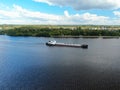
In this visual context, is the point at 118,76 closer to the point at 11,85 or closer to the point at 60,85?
the point at 60,85

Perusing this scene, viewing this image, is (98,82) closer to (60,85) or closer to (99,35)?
(60,85)

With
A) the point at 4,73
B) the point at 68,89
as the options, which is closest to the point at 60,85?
the point at 68,89

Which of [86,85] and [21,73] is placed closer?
[86,85]

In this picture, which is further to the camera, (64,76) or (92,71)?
(92,71)

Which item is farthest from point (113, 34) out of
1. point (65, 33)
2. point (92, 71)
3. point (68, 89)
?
point (68, 89)

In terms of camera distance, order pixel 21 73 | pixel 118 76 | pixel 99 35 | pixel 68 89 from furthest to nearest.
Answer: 1. pixel 99 35
2. pixel 21 73
3. pixel 118 76
4. pixel 68 89

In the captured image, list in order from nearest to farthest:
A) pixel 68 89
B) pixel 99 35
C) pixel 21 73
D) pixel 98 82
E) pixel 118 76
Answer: pixel 68 89 → pixel 98 82 → pixel 118 76 → pixel 21 73 → pixel 99 35

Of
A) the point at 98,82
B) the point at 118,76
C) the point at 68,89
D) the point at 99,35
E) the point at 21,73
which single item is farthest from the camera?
the point at 99,35

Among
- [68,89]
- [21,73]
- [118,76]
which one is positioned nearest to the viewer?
[68,89]
